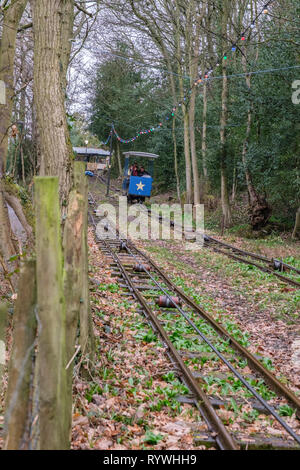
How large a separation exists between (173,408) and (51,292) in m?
2.78

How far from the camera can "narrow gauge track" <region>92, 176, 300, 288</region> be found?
13.1 meters

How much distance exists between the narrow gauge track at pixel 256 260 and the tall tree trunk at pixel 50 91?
7.30 meters

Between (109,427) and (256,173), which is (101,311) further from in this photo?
(256,173)

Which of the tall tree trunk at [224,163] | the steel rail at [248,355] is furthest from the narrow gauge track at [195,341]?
the tall tree trunk at [224,163]

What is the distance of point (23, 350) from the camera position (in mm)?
3107

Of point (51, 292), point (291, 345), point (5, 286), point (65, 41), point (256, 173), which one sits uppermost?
point (65, 41)

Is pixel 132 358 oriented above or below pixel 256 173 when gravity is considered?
below

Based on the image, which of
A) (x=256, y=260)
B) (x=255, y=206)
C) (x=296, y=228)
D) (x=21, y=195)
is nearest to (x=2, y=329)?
(x=21, y=195)

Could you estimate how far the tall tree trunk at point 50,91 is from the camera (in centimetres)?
649

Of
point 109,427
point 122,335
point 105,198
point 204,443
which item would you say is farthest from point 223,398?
point 105,198

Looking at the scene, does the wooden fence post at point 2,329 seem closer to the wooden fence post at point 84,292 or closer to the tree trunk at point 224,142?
the wooden fence post at point 84,292

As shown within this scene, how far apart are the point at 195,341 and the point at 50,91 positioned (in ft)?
14.5

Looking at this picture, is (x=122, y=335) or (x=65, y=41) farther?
(x=65, y=41)

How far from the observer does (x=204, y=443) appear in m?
4.45
